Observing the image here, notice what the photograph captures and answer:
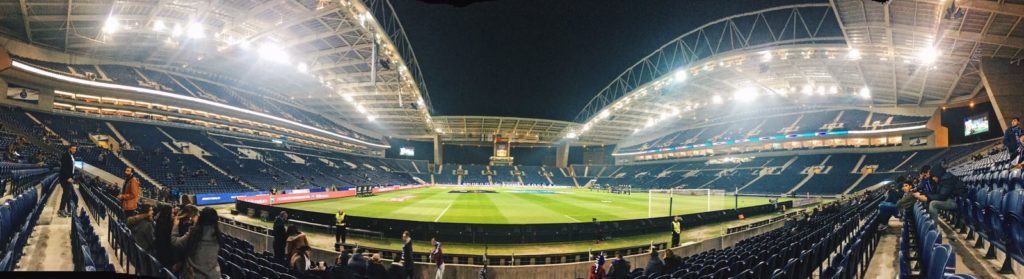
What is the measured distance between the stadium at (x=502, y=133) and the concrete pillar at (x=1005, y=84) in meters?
0.08

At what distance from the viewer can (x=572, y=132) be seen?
2114 inches

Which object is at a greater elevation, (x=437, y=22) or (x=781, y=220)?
(x=437, y=22)

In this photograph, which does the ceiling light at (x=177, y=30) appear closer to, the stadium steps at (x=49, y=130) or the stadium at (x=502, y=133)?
the stadium at (x=502, y=133)

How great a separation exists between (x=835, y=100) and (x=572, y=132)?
28283 millimetres

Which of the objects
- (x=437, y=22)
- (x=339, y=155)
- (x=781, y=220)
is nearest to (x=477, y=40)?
(x=437, y=22)

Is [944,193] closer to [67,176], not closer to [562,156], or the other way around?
[67,176]

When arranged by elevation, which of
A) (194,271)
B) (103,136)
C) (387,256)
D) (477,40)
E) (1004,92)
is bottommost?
(387,256)

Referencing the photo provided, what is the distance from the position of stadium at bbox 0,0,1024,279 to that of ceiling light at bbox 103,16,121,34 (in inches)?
5.7

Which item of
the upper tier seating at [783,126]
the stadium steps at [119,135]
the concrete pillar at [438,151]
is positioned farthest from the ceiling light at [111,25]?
the upper tier seating at [783,126]


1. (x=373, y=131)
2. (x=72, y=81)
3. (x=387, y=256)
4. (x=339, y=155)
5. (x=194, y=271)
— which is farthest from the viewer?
(x=373, y=131)

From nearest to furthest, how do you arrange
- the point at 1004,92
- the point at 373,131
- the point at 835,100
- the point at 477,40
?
the point at 1004,92 < the point at 477,40 < the point at 835,100 < the point at 373,131

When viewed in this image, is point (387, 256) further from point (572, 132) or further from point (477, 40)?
point (572, 132)

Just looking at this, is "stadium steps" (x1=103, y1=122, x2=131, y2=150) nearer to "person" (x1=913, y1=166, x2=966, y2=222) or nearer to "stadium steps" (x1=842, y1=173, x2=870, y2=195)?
"person" (x1=913, y1=166, x2=966, y2=222)

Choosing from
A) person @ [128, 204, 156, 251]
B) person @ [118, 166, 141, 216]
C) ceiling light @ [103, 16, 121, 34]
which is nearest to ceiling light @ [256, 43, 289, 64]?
ceiling light @ [103, 16, 121, 34]
